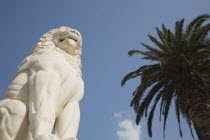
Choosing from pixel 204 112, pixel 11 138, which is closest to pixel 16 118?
pixel 11 138

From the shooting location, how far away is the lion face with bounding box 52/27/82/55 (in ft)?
12.3

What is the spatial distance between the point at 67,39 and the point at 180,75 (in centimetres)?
970

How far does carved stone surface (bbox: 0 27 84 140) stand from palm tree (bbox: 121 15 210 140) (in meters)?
8.62

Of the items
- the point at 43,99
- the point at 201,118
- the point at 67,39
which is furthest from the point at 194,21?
the point at 43,99

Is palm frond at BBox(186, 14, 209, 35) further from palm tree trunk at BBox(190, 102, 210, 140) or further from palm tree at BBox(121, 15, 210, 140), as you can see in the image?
palm tree trunk at BBox(190, 102, 210, 140)

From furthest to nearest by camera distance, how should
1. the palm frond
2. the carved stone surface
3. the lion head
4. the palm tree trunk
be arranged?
1. the palm frond
2. the palm tree trunk
3. the lion head
4. the carved stone surface

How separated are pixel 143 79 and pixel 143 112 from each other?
70.1 inches

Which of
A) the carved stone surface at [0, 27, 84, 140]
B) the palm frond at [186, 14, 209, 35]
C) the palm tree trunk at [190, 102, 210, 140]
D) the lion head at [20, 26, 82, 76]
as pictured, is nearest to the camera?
the carved stone surface at [0, 27, 84, 140]

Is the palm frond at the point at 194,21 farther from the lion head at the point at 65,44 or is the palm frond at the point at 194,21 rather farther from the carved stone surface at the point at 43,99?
the carved stone surface at the point at 43,99

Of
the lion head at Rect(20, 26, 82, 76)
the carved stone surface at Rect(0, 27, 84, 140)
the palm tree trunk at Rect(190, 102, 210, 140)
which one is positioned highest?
the palm tree trunk at Rect(190, 102, 210, 140)

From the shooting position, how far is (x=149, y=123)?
13.0 m

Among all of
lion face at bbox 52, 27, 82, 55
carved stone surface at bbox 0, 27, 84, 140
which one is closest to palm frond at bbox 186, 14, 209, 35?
lion face at bbox 52, 27, 82, 55

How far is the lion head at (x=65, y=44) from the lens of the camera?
3.67 meters

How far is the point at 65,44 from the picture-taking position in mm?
3750
